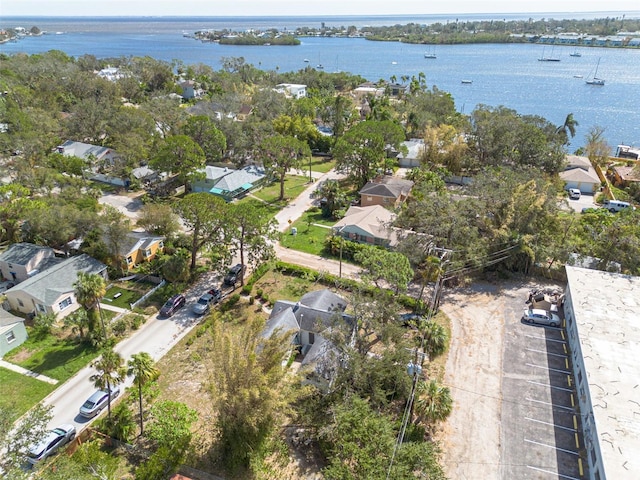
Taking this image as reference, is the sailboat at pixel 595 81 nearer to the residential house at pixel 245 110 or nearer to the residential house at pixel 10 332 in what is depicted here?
the residential house at pixel 245 110

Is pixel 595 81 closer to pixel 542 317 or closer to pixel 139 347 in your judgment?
pixel 542 317

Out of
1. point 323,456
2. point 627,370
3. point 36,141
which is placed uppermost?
point 36,141

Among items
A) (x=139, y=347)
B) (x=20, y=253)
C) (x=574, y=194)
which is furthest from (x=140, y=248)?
(x=574, y=194)

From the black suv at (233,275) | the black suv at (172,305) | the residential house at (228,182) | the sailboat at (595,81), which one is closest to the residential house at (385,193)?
the residential house at (228,182)

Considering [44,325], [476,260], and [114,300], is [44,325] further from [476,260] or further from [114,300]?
[476,260]

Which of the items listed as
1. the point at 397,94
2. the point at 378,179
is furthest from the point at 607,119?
the point at 378,179
